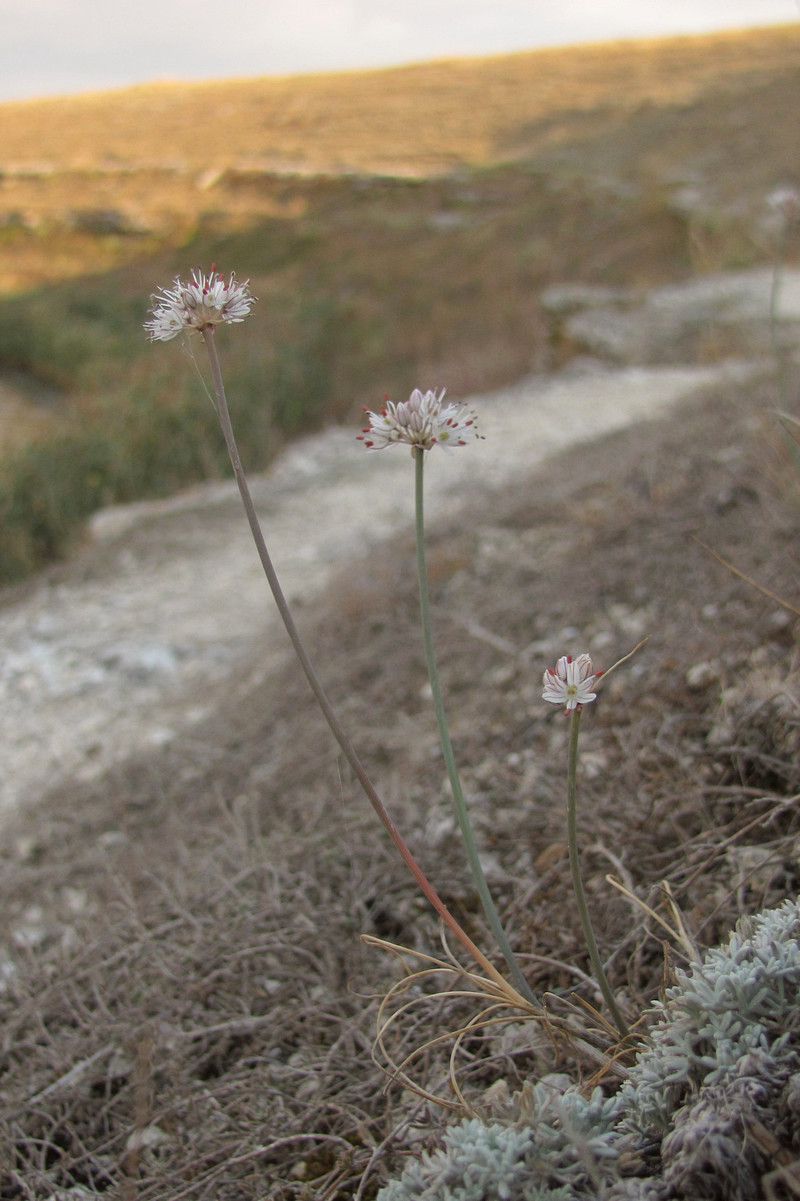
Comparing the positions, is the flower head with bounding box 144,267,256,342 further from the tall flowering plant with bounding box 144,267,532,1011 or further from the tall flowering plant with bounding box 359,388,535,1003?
the tall flowering plant with bounding box 359,388,535,1003

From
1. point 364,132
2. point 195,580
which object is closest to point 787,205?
point 195,580

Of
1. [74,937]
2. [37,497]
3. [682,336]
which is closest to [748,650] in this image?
[74,937]

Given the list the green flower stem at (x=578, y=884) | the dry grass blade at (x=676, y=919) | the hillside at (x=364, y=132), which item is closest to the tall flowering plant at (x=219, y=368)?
the green flower stem at (x=578, y=884)

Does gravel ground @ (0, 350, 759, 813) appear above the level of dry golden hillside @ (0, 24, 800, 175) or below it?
below

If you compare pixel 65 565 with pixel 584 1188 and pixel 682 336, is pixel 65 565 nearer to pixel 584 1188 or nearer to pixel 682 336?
pixel 584 1188

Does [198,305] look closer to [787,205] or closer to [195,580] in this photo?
[787,205]

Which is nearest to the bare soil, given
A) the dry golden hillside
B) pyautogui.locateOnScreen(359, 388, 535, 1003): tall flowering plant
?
pyautogui.locateOnScreen(359, 388, 535, 1003): tall flowering plant

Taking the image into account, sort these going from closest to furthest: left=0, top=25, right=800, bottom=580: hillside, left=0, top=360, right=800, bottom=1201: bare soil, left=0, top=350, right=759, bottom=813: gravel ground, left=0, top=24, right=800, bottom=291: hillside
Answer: left=0, top=360, right=800, bottom=1201: bare soil → left=0, top=350, right=759, bottom=813: gravel ground → left=0, top=25, right=800, bottom=580: hillside → left=0, top=24, right=800, bottom=291: hillside
